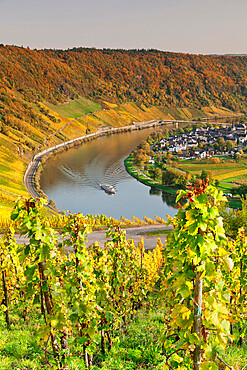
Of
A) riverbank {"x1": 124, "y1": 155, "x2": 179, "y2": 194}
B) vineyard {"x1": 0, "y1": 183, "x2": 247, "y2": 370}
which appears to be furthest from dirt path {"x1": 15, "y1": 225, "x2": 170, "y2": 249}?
vineyard {"x1": 0, "y1": 183, "x2": 247, "y2": 370}

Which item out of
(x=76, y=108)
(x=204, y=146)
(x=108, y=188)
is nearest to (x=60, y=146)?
(x=204, y=146)

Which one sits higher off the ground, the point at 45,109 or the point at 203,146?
the point at 45,109

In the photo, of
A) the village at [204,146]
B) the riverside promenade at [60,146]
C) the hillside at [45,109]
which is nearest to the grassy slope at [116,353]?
the hillside at [45,109]

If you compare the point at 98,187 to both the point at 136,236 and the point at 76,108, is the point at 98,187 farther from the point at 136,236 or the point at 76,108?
the point at 76,108

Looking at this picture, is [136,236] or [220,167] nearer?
[136,236]

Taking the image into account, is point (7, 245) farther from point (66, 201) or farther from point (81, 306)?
point (66, 201)

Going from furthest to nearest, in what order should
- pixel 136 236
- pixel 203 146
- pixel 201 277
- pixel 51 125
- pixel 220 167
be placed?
pixel 51 125, pixel 203 146, pixel 220 167, pixel 136 236, pixel 201 277

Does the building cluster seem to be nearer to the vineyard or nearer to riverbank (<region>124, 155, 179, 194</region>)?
riverbank (<region>124, 155, 179, 194</region>)
